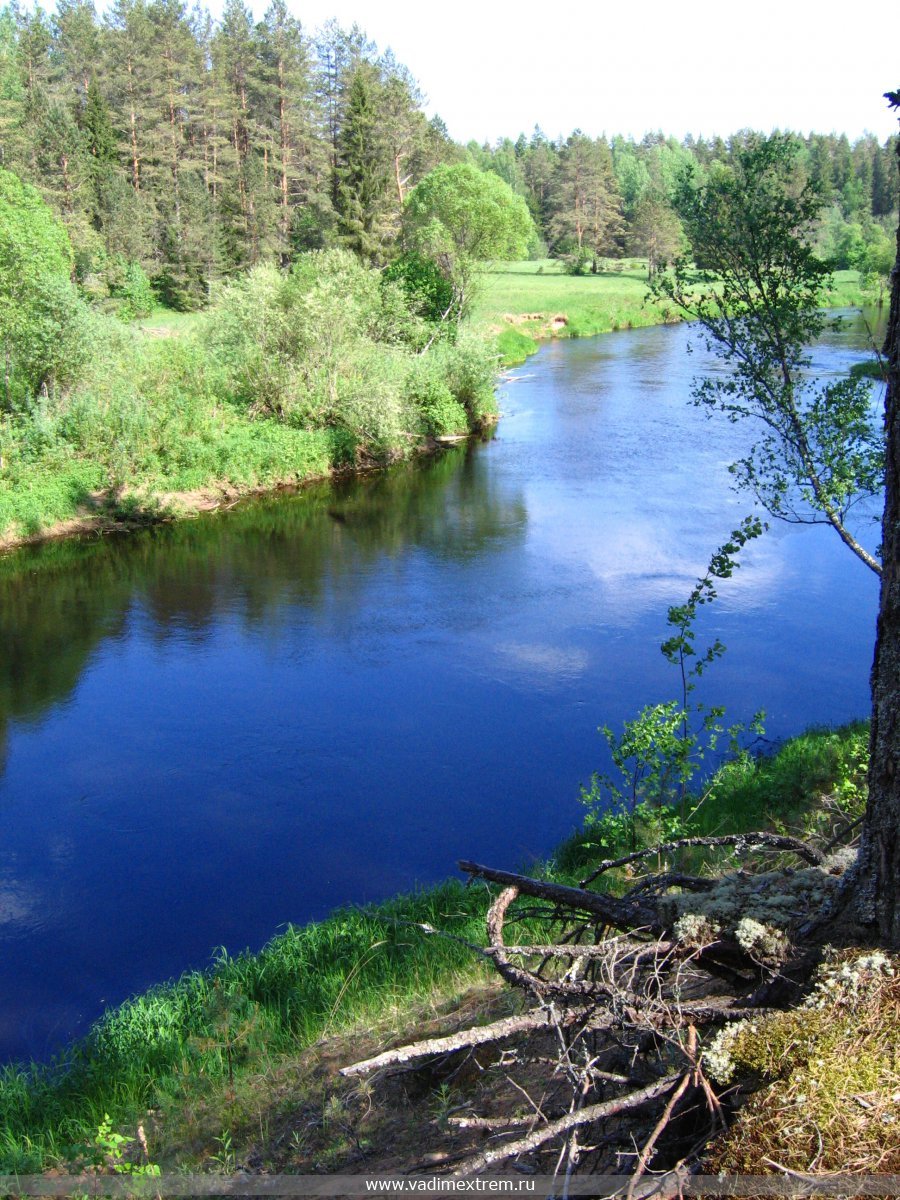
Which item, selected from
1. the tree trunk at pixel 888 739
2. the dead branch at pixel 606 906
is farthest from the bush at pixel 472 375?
the tree trunk at pixel 888 739

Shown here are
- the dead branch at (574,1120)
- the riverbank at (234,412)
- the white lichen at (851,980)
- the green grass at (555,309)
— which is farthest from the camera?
the green grass at (555,309)

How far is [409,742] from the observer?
13.7 meters

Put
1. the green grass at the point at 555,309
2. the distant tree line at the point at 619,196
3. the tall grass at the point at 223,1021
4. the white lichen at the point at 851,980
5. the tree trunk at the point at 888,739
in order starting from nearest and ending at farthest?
the white lichen at the point at 851,980
the tree trunk at the point at 888,739
the tall grass at the point at 223,1021
the green grass at the point at 555,309
the distant tree line at the point at 619,196

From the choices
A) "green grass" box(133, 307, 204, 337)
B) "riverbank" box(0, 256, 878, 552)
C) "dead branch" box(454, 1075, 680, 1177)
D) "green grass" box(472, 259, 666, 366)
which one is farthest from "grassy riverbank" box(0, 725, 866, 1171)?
"green grass" box(472, 259, 666, 366)

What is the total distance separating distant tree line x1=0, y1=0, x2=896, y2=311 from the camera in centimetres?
4584

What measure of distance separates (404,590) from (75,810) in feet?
27.3

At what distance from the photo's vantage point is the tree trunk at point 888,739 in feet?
9.36

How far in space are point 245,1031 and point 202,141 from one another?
58656 millimetres

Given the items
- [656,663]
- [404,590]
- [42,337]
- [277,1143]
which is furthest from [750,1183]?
[42,337]

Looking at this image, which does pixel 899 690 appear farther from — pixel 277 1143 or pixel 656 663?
pixel 656 663

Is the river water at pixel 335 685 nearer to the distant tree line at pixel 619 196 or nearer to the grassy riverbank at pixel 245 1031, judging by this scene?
the grassy riverbank at pixel 245 1031

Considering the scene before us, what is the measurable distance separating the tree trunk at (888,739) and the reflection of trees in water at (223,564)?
532 inches

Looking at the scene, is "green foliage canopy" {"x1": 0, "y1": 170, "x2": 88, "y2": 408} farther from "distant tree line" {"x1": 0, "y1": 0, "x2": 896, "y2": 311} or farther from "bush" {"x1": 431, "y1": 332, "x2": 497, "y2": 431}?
"distant tree line" {"x1": 0, "y1": 0, "x2": 896, "y2": 311}

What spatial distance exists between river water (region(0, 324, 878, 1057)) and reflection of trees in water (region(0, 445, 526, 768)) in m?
0.07
